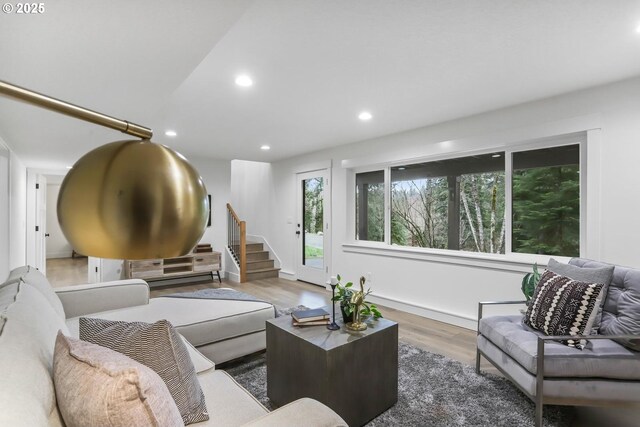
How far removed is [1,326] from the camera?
979 millimetres

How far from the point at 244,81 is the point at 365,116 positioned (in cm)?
145

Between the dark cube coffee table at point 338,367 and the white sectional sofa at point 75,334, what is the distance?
0.45 m

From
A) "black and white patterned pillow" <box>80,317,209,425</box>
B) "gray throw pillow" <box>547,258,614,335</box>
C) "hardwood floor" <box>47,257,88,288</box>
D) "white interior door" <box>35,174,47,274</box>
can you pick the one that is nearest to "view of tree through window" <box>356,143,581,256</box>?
"gray throw pillow" <box>547,258,614,335</box>

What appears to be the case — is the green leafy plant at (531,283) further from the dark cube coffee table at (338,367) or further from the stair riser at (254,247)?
the stair riser at (254,247)

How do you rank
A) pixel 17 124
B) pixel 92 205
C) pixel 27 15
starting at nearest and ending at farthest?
pixel 92 205 → pixel 27 15 → pixel 17 124

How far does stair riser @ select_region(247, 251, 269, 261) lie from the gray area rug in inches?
146

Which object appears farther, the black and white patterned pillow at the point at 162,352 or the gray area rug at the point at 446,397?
the gray area rug at the point at 446,397

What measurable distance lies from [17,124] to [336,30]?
9.50 ft

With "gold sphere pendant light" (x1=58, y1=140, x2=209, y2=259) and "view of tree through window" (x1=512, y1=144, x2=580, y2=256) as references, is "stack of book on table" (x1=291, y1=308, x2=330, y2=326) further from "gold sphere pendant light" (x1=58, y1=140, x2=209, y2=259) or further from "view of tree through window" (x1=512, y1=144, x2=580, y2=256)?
"view of tree through window" (x1=512, y1=144, x2=580, y2=256)

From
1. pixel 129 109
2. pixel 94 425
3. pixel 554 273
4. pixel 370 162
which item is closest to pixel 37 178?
pixel 129 109

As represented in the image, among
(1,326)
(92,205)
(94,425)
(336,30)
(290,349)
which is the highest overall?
(336,30)

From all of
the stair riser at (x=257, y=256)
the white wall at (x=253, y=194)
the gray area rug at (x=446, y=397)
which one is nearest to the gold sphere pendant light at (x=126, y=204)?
the gray area rug at (x=446, y=397)

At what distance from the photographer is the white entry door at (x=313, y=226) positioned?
527 centimetres

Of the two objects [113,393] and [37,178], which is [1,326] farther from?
[37,178]
